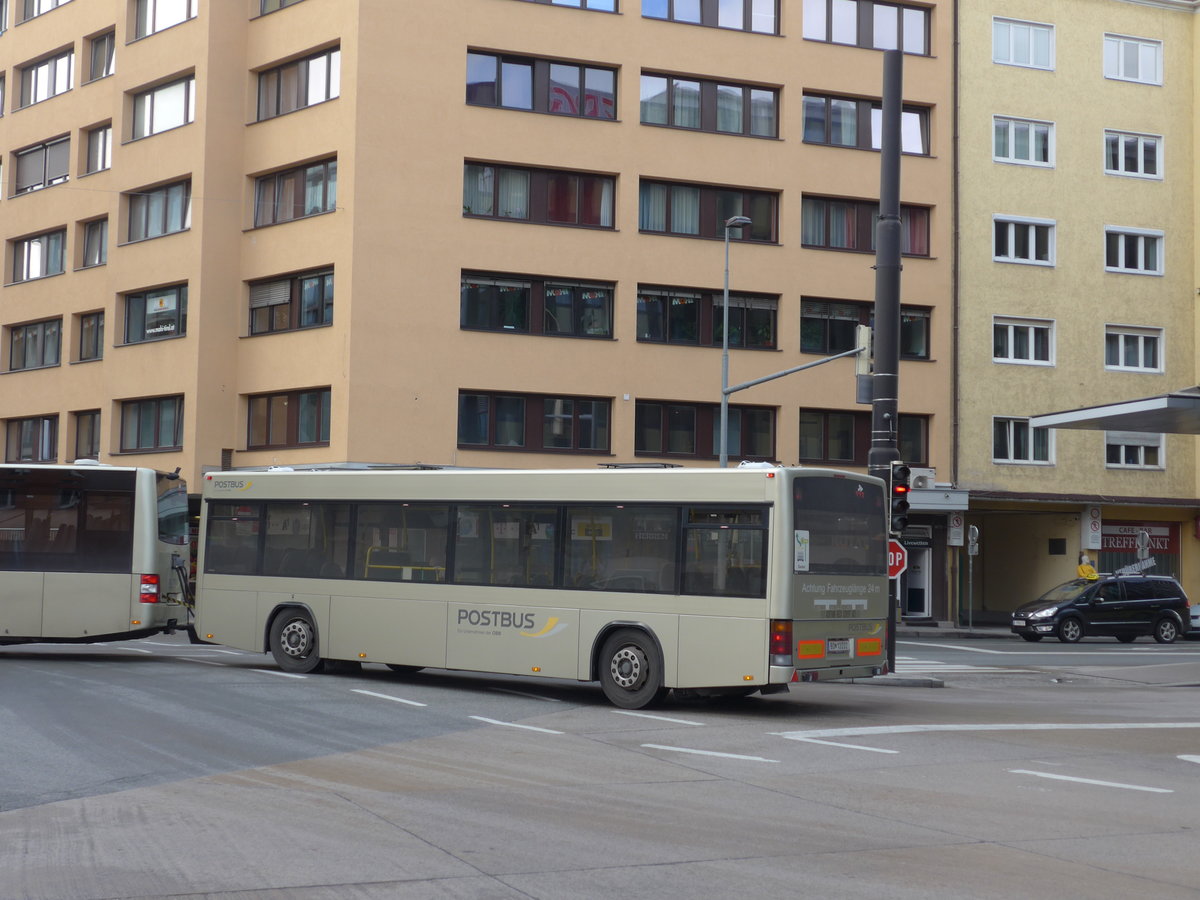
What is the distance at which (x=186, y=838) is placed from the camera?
27.8 feet

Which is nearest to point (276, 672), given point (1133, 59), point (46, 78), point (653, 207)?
point (653, 207)

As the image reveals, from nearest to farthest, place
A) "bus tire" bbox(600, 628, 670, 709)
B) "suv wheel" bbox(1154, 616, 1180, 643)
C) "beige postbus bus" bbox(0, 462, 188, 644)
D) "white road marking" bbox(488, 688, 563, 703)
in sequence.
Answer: "bus tire" bbox(600, 628, 670, 709) < "white road marking" bbox(488, 688, 563, 703) < "beige postbus bus" bbox(0, 462, 188, 644) < "suv wheel" bbox(1154, 616, 1180, 643)

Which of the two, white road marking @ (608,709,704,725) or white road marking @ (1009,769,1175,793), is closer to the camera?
white road marking @ (1009,769,1175,793)

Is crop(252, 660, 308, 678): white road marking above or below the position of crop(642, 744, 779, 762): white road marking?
above

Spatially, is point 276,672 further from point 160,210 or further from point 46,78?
point 46,78

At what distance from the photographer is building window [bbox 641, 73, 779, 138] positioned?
131ft

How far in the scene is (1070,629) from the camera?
36219 millimetres

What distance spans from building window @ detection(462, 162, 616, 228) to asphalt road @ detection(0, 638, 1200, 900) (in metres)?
21.7

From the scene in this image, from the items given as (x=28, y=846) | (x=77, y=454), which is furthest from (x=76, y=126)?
(x=28, y=846)

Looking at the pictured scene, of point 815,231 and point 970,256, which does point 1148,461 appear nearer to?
point 970,256

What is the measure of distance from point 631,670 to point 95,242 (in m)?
34.3

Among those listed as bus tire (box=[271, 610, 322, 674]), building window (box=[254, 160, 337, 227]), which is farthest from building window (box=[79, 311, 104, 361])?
bus tire (box=[271, 610, 322, 674])

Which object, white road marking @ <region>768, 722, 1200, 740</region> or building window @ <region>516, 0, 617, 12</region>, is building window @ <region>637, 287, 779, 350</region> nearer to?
building window @ <region>516, 0, 617, 12</region>

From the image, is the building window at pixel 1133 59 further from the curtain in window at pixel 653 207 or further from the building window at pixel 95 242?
the building window at pixel 95 242
